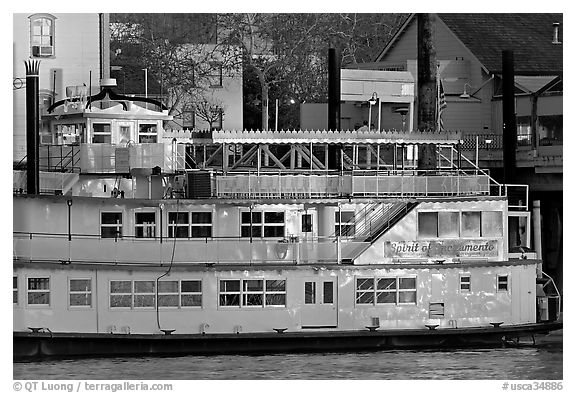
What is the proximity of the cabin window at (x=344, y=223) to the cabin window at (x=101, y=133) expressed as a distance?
4.70m

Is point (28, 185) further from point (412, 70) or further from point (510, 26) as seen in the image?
point (510, 26)

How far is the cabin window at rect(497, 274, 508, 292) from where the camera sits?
3462 cm

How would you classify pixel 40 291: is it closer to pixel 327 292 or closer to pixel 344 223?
pixel 327 292

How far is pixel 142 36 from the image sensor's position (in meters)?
50.2

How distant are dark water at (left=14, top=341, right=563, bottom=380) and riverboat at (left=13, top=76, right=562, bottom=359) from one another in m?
0.39

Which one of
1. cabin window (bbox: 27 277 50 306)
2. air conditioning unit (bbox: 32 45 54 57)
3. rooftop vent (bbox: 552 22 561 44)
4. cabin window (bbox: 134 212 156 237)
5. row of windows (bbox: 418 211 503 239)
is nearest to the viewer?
cabin window (bbox: 27 277 50 306)

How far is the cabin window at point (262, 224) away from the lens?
34.2 m

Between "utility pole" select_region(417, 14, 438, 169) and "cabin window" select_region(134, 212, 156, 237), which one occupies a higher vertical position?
"utility pole" select_region(417, 14, 438, 169)

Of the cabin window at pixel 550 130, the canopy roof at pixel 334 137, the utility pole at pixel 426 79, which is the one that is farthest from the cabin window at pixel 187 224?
the cabin window at pixel 550 130

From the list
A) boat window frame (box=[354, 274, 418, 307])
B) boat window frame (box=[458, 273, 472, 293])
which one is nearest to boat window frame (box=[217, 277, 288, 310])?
boat window frame (box=[354, 274, 418, 307])

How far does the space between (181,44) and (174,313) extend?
16.5 m

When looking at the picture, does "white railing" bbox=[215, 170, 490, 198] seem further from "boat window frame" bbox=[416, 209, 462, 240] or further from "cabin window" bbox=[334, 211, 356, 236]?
"cabin window" bbox=[334, 211, 356, 236]

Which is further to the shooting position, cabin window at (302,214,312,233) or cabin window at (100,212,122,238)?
cabin window at (302,214,312,233)

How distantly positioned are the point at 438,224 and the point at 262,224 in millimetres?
3304
